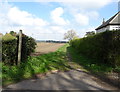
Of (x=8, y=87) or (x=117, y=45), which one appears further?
(x=117, y=45)

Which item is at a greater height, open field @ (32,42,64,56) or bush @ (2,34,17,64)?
bush @ (2,34,17,64)

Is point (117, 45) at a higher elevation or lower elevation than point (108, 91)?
higher

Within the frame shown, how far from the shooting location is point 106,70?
331 inches

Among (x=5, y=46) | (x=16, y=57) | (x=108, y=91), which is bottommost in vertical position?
(x=108, y=91)

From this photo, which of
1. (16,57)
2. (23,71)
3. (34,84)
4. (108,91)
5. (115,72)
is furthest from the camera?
(16,57)

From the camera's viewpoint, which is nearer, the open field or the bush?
the bush

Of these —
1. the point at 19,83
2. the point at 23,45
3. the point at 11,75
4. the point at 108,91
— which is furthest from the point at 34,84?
the point at 23,45

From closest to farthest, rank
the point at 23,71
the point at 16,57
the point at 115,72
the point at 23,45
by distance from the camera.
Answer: the point at 23,71, the point at 115,72, the point at 16,57, the point at 23,45

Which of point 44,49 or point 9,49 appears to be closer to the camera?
point 9,49

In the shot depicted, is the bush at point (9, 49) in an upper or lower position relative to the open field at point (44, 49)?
upper

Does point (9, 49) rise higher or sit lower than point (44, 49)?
higher

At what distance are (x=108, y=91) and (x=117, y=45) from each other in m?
4.06

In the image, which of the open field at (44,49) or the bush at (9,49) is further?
the open field at (44,49)

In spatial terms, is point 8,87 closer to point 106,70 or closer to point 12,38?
point 12,38
